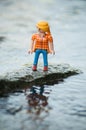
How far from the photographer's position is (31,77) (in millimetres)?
9148

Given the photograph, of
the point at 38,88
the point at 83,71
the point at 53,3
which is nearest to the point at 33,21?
the point at 53,3

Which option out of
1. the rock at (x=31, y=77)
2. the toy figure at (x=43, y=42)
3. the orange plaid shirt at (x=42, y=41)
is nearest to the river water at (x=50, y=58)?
the rock at (x=31, y=77)

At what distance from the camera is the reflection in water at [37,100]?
7.57 m

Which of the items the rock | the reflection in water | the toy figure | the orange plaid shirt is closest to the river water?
the reflection in water

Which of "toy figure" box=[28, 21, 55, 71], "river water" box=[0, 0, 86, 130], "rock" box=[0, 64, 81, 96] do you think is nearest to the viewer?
"river water" box=[0, 0, 86, 130]

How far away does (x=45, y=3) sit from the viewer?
20.8m

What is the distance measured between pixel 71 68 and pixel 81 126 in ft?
10.8

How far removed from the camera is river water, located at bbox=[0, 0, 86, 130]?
7.13m

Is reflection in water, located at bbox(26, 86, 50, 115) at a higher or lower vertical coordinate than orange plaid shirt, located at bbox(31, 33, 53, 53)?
lower

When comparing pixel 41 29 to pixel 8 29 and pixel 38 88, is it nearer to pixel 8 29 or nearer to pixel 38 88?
pixel 38 88

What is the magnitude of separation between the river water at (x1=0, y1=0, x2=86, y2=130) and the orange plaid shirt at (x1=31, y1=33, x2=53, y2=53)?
89 cm

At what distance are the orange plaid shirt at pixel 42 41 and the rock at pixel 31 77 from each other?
21.2 inches

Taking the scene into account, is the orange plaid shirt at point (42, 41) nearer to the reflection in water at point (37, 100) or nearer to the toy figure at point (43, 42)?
the toy figure at point (43, 42)

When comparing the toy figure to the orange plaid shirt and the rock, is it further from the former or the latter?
the rock
